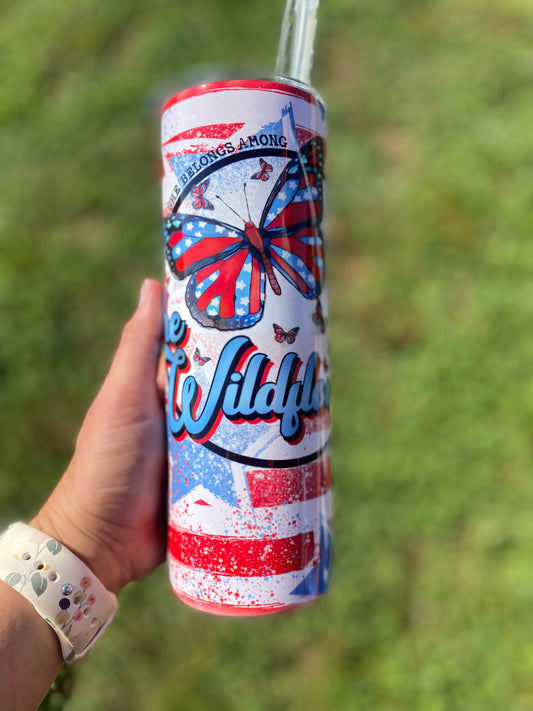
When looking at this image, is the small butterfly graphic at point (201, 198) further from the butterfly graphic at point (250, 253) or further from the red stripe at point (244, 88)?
the red stripe at point (244, 88)

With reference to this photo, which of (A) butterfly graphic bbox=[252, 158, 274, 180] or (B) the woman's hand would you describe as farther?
(B) the woman's hand

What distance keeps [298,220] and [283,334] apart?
0.21 m

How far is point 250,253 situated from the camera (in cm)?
107

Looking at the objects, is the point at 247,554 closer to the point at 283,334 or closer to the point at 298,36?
the point at 283,334

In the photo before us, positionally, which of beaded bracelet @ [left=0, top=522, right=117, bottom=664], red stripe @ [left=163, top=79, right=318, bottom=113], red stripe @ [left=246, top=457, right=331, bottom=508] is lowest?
beaded bracelet @ [left=0, top=522, right=117, bottom=664]

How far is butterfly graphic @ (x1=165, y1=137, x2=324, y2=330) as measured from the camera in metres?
1.07

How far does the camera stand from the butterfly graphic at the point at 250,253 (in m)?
1.07

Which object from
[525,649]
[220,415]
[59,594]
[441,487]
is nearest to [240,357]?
[220,415]

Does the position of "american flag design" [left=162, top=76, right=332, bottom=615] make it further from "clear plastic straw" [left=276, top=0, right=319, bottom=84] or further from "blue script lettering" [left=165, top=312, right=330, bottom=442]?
A: "clear plastic straw" [left=276, top=0, right=319, bottom=84]

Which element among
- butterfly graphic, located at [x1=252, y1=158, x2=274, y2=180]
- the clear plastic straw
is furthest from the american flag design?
the clear plastic straw

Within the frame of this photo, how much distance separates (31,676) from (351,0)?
88.4 inches

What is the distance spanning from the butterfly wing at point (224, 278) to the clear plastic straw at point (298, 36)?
1.16ft

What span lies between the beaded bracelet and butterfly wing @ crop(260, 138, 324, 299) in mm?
640

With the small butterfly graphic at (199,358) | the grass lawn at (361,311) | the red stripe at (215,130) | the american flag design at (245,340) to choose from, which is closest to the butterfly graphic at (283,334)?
the american flag design at (245,340)
